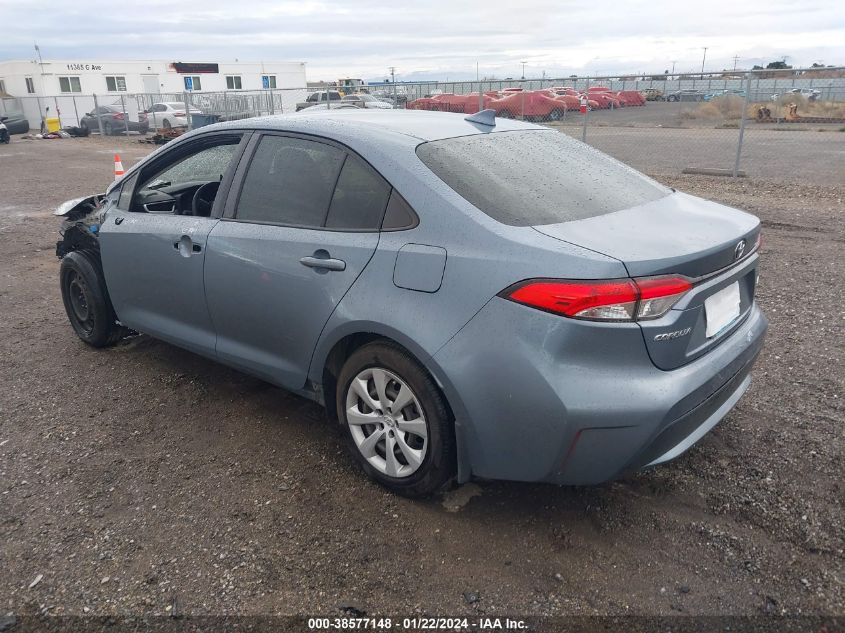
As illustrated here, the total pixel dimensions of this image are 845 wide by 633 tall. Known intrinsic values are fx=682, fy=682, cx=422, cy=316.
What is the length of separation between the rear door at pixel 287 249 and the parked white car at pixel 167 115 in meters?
25.1

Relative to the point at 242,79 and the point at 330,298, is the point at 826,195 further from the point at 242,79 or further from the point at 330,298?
the point at 242,79

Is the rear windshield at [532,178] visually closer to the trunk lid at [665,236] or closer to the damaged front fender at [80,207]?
the trunk lid at [665,236]

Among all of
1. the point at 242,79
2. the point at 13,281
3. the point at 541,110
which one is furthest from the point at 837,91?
the point at 242,79

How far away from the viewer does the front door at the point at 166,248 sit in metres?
3.86

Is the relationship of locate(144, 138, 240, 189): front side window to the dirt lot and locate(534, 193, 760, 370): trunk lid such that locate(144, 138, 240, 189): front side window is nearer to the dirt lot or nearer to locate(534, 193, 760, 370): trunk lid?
the dirt lot

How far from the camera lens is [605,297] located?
2434 millimetres

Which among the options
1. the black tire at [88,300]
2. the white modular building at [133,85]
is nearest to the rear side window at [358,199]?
the black tire at [88,300]

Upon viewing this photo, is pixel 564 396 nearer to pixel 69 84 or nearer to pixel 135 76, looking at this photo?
pixel 69 84

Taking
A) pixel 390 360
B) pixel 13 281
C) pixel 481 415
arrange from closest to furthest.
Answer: pixel 481 415 → pixel 390 360 → pixel 13 281

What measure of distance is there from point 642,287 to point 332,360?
4.91ft

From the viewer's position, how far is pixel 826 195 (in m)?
10.6

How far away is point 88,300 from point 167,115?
25.2m

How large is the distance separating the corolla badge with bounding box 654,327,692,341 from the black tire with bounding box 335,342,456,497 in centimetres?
88

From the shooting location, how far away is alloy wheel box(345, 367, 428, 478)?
2.94 meters
